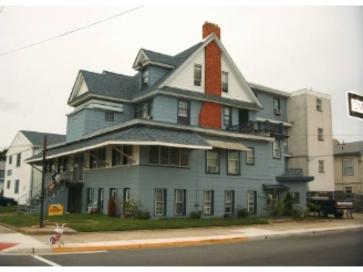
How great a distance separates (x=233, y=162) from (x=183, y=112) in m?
5.13

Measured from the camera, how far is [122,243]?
1655 centimetres

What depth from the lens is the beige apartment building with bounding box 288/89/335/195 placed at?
42.7 metres

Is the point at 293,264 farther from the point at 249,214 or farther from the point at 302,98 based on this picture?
the point at 302,98

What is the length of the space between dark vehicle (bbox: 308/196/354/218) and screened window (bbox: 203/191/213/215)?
9549 millimetres

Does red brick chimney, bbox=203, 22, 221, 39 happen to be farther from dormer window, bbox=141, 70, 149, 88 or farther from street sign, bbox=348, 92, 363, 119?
street sign, bbox=348, 92, 363, 119

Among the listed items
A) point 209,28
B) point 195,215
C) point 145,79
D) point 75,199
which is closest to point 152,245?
point 195,215

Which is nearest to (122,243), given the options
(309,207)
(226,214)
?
(226,214)

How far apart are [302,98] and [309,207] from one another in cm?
1277

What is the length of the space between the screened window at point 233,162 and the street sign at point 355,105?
24274 millimetres

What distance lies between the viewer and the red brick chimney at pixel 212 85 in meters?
32.4

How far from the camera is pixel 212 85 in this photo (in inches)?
1309

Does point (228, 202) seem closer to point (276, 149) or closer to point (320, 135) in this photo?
point (276, 149)

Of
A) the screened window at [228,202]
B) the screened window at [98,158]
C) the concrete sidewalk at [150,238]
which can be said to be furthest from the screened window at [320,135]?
the screened window at [98,158]

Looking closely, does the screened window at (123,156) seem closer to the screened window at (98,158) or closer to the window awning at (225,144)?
the screened window at (98,158)
